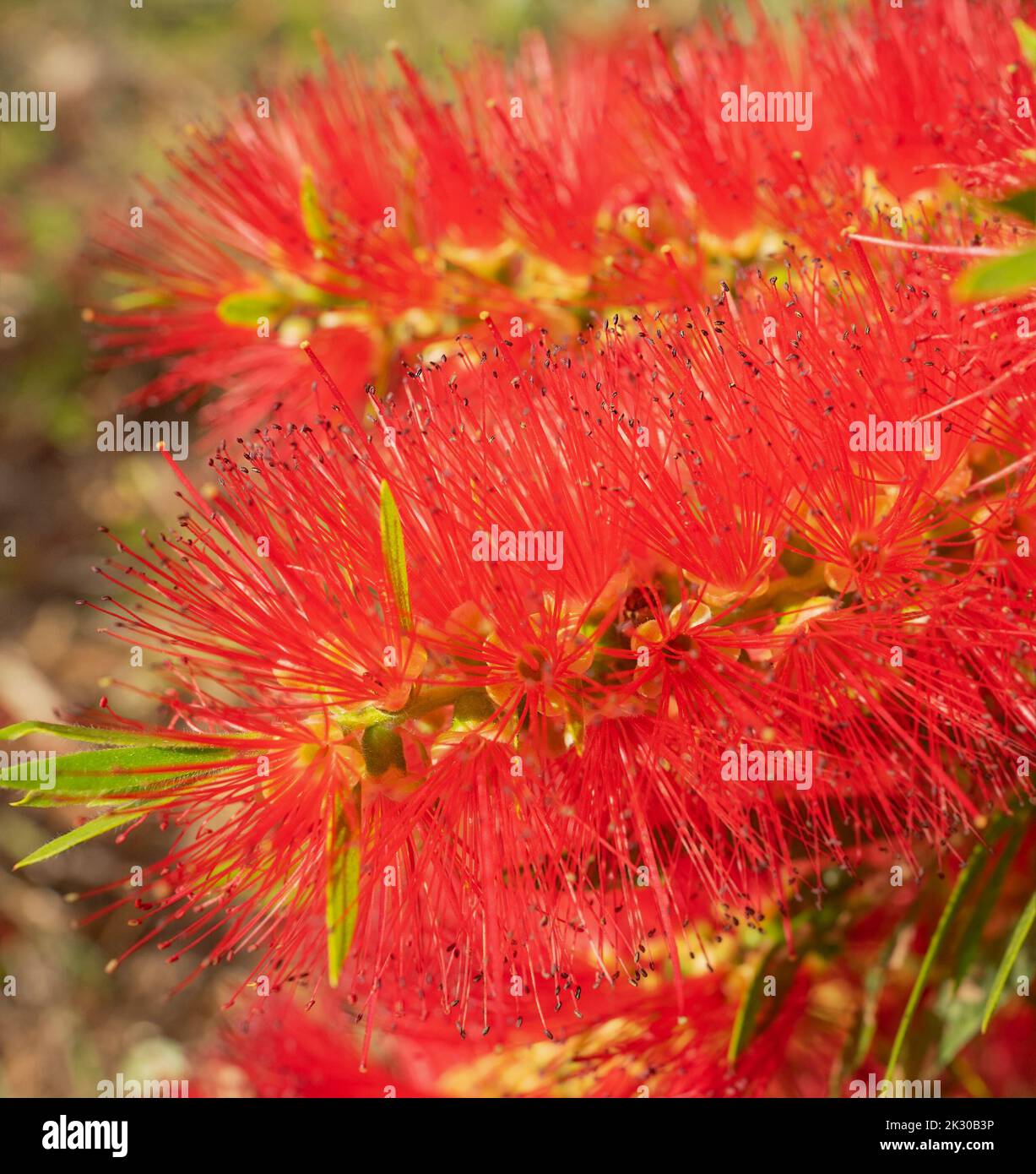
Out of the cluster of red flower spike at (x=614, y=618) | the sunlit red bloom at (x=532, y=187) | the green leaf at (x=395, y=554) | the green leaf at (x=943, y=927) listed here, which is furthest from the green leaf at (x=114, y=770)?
the green leaf at (x=943, y=927)

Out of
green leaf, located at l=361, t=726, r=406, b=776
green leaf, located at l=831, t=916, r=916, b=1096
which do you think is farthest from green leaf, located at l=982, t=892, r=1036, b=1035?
green leaf, located at l=361, t=726, r=406, b=776

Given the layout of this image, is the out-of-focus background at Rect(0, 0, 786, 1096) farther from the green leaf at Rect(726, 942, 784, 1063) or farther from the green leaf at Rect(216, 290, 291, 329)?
the green leaf at Rect(726, 942, 784, 1063)

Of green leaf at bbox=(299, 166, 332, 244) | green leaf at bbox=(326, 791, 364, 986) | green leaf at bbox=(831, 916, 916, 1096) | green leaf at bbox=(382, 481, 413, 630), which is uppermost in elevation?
green leaf at bbox=(299, 166, 332, 244)

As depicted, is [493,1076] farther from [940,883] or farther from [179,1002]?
[179,1002]

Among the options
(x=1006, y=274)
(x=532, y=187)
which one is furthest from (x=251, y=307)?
(x=1006, y=274)

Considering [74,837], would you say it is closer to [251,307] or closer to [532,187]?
[251,307]

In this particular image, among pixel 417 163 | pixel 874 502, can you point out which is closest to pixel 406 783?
pixel 874 502

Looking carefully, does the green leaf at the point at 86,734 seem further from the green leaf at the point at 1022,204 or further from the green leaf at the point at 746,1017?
the green leaf at the point at 1022,204
